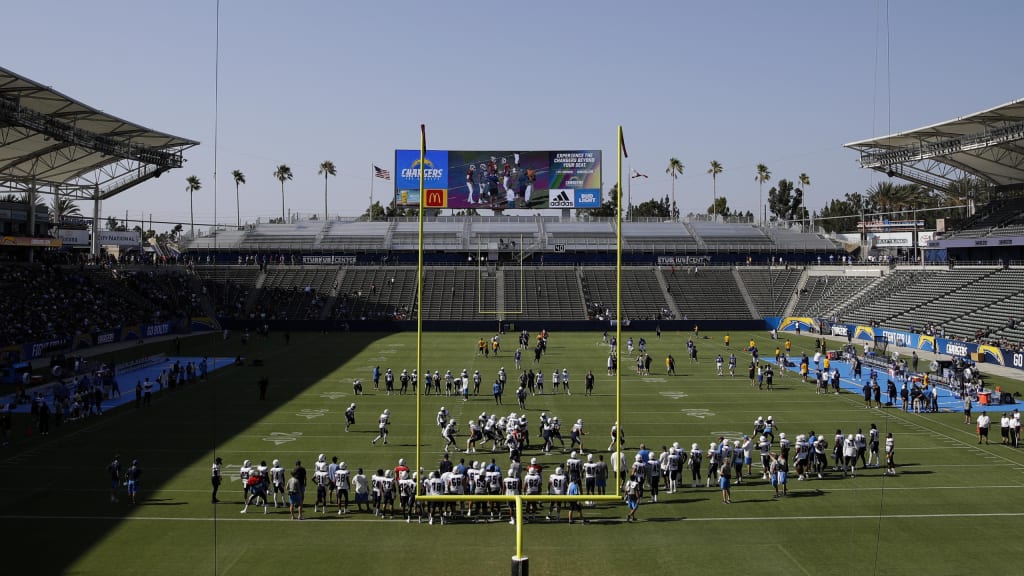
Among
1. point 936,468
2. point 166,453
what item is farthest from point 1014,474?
point 166,453

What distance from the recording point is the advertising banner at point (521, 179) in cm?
6338

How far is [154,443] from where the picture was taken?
2302 cm

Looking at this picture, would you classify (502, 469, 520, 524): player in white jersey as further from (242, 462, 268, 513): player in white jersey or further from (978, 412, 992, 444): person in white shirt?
(978, 412, 992, 444): person in white shirt

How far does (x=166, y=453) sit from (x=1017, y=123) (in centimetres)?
4768

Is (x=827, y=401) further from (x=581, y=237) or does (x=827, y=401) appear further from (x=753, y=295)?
(x=581, y=237)

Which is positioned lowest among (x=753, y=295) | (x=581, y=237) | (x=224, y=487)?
(x=224, y=487)

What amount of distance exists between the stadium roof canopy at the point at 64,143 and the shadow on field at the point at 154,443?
1210cm

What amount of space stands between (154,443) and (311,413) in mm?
5508

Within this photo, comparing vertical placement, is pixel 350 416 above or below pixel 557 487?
above

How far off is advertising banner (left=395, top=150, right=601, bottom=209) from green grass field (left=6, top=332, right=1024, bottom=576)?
1381 inches

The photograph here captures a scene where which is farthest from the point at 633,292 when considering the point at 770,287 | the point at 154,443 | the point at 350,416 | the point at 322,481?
the point at 322,481

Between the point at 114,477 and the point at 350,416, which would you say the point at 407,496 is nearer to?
the point at 114,477

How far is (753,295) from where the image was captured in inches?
2571

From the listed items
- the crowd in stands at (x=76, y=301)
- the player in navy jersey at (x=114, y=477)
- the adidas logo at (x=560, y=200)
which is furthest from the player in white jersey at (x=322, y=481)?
the adidas logo at (x=560, y=200)
